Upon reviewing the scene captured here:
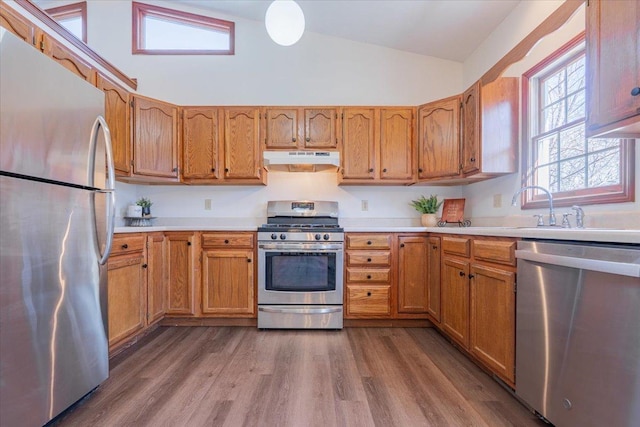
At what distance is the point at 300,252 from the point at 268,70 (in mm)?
2190

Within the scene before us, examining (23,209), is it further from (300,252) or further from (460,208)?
(460,208)

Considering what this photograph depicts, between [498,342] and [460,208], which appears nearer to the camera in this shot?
[498,342]

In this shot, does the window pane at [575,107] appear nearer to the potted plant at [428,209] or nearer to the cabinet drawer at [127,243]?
the potted plant at [428,209]

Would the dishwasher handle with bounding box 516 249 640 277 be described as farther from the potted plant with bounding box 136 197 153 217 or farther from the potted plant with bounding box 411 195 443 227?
the potted plant with bounding box 136 197 153 217

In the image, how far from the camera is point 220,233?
8.98 ft

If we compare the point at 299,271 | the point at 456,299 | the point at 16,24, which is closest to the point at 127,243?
the point at 299,271

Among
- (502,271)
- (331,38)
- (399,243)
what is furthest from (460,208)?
(331,38)

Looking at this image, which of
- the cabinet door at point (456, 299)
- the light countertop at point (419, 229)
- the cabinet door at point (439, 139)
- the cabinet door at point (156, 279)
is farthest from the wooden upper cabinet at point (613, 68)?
the cabinet door at point (156, 279)

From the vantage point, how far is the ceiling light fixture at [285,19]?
200 centimetres

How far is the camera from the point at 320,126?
120 inches

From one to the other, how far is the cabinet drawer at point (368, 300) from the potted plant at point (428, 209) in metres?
0.94

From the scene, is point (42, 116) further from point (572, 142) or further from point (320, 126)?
point (572, 142)

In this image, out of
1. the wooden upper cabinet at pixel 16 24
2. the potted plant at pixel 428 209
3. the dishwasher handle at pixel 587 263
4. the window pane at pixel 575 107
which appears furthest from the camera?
the potted plant at pixel 428 209

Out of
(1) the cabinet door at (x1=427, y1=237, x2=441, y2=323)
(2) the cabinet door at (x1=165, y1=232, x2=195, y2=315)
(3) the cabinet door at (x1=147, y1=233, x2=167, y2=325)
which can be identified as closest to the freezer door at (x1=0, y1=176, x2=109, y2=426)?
(3) the cabinet door at (x1=147, y1=233, x2=167, y2=325)
